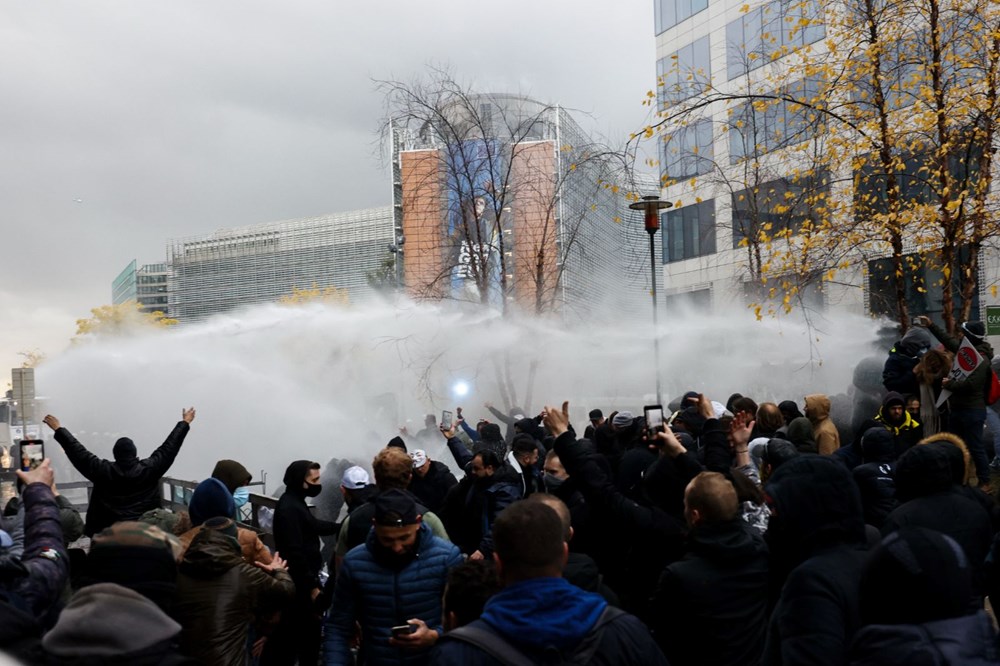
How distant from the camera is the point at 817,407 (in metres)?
8.41

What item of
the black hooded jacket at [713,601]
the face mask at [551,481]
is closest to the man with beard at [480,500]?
the face mask at [551,481]

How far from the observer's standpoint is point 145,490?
25.2ft

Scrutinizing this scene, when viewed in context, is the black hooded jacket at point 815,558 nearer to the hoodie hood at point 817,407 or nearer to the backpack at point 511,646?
the backpack at point 511,646

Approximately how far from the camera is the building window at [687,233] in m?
34.8

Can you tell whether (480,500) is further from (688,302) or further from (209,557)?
(688,302)

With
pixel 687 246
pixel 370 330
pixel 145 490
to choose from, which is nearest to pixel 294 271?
pixel 687 246

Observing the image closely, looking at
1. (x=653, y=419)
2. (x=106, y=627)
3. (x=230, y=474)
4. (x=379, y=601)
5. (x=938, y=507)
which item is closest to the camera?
(x=106, y=627)

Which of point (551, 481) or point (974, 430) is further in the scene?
point (974, 430)

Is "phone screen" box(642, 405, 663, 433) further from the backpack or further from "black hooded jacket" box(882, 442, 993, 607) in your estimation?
the backpack

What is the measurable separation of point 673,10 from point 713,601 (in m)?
36.1

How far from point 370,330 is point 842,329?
1111cm

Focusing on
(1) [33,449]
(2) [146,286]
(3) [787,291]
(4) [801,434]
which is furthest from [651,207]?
(2) [146,286]

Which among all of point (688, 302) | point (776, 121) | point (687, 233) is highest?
point (776, 121)

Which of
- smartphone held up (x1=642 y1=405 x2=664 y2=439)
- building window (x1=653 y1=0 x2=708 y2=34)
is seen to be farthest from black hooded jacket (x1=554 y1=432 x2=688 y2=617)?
building window (x1=653 y1=0 x2=708 y2=34)
